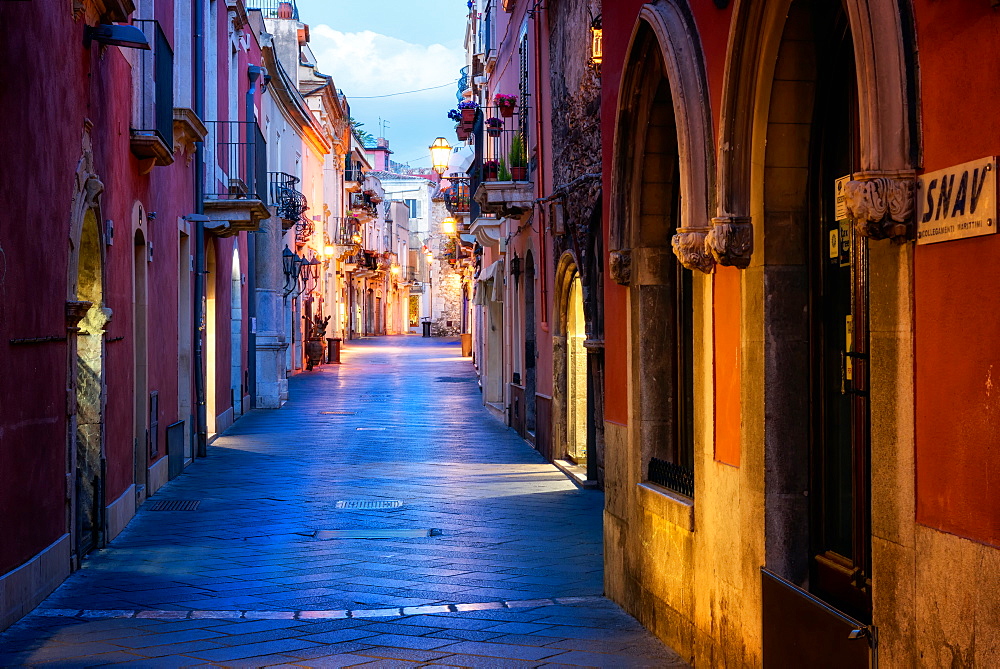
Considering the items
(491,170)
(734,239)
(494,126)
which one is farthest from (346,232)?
(734,239)

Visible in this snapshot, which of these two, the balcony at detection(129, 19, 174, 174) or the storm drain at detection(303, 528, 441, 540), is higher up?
the balcony at detection(129, 19, 174, 174)

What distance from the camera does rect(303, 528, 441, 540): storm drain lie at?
10430mm

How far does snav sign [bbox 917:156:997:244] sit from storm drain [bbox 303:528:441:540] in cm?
721

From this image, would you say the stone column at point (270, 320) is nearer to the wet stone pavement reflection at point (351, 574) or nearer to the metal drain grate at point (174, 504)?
the wet stone pavement reflection at point (351, 574)

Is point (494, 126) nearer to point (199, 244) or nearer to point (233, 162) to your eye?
point (233, 162)

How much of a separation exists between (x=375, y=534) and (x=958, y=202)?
766 centimetres

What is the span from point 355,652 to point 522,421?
12.8 meters

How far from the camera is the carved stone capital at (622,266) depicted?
7609 millimetres

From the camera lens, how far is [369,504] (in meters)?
12.3

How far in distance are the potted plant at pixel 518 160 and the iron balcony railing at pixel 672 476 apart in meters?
10.9

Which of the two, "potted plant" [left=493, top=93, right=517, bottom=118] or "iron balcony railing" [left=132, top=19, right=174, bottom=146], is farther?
"potted plant" [left=493, top=93, right=517, bottom=118]

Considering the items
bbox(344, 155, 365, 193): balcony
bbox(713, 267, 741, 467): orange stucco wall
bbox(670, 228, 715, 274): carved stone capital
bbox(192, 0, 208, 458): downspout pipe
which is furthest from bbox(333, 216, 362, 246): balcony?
bbox(713, 267, 741, 467): orange stucco wall

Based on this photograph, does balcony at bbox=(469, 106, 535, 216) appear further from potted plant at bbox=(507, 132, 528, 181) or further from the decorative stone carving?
the decorative stone carving

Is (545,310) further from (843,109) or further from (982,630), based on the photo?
(982,630)
